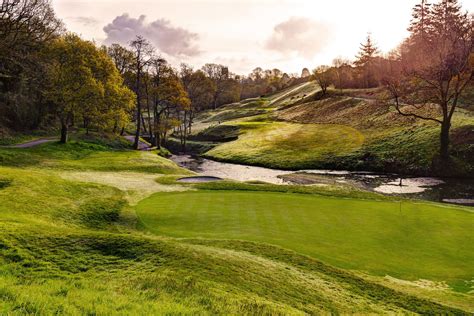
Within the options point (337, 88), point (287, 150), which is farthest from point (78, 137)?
point (337, 88)

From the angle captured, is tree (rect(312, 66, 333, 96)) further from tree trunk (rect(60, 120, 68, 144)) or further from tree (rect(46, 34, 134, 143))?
tree trunk (rect(60, 120, 68, 144))

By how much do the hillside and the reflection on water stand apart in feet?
10.2

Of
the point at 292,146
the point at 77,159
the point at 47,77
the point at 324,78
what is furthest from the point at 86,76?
the point at 324,78

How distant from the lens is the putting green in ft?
43.8

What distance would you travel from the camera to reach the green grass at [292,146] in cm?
5841

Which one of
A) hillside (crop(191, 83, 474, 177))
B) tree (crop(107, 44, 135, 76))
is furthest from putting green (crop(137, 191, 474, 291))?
tree (crop(107, 44, 135, 76))

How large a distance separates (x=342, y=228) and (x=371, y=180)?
3004 centimetres

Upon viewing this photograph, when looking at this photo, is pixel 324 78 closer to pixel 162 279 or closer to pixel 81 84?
pixel 81 84

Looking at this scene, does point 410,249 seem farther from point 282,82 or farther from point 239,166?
point 282,82

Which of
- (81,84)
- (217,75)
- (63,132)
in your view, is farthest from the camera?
(217,75)

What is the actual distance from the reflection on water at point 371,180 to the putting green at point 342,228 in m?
16.8

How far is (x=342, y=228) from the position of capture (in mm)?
16938

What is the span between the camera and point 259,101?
142m

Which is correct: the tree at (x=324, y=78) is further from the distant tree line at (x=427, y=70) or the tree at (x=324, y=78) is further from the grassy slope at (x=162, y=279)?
the grassy slope at (x=162, y=279)
